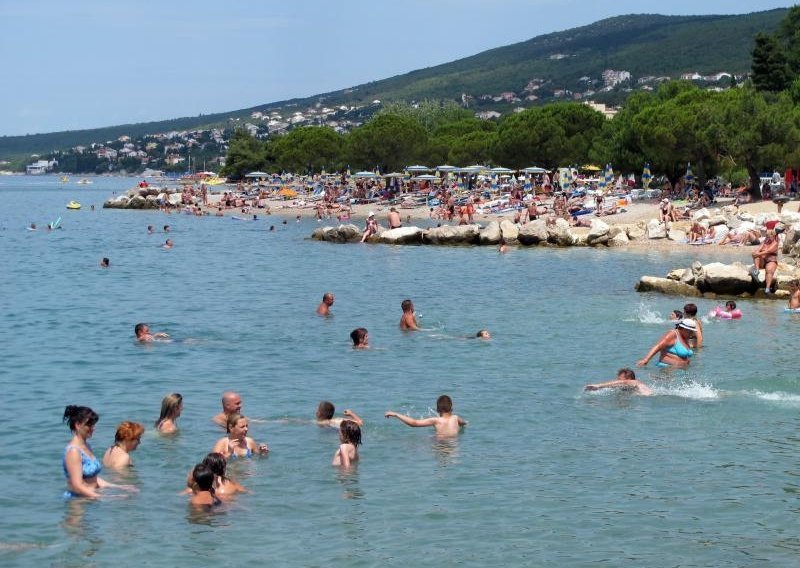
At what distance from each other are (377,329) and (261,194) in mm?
64496

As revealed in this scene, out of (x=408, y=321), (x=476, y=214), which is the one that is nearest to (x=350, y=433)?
(x=408, y=321)

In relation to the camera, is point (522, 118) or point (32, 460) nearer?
point (32, 460)

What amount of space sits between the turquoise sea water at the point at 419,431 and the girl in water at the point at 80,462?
213 mm

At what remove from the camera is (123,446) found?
37.9ft

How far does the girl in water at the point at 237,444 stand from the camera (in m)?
11.8

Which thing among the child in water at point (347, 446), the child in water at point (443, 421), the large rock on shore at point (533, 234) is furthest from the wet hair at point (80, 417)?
the large rock on shore at point (533, 234)

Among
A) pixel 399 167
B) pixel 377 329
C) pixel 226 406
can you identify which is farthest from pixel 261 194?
pixel 226 406

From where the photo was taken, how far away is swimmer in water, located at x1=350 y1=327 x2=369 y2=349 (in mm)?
18922

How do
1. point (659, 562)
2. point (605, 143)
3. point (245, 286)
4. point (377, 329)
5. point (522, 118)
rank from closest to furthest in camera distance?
1. point (659, 562)
2. point (377, 329)
3. point (245, 286)
4. point (605, 143)
5. point (522, 118)

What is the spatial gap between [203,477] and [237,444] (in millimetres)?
1752

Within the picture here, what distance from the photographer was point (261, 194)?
8512 centimetres

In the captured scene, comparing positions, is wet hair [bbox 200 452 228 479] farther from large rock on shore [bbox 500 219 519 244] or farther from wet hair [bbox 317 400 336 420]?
large rock on shore [bbox 500 219 519 244]

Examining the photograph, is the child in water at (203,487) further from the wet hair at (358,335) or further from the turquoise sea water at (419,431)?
the wet hair at (358,335)

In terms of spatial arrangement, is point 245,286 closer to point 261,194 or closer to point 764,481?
point 764,481
